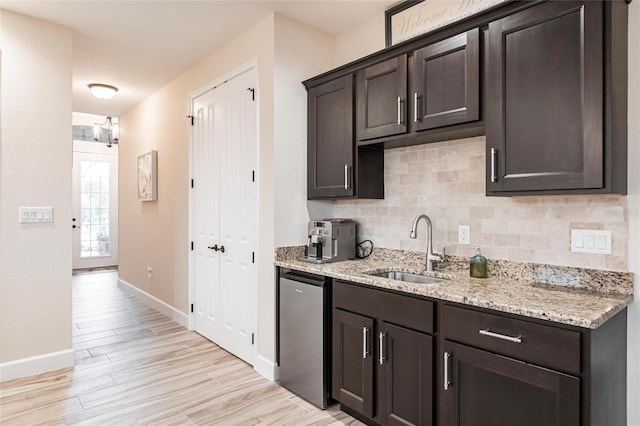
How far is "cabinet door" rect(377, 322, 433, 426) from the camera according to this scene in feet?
6.21

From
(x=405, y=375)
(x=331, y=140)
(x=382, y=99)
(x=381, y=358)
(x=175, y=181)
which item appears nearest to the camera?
(x=405, y=375)

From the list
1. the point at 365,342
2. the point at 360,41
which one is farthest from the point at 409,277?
the point at 360,41

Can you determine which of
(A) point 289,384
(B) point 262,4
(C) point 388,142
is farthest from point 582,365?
(B) point 262,4

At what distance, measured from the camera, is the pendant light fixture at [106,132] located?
7.64 meters

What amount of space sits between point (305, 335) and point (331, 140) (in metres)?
1.41

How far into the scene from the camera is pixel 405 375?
2000 millimetres

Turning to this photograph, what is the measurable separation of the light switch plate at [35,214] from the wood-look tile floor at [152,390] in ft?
3.95

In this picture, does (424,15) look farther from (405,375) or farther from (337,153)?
(405,375)

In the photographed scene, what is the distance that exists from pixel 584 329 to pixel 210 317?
320 cm

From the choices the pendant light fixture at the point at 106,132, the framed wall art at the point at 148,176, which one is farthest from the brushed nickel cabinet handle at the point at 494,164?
the pendant light fixture at the point at 106,132

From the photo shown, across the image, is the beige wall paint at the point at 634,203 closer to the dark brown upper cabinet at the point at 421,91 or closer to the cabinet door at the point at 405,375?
the dark brown upper cabinet at the point at 421,91

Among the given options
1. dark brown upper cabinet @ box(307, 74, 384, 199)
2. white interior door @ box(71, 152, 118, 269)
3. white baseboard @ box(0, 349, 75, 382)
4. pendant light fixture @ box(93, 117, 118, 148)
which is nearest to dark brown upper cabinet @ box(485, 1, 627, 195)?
dark brown upper cabinet @ box(307, 74, 384, 199)

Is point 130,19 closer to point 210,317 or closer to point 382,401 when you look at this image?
point 210,317

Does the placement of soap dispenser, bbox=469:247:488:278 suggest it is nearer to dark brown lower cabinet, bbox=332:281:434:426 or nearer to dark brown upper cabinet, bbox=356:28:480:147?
dark brown lower cabinet, bbox=332:281:434:426
